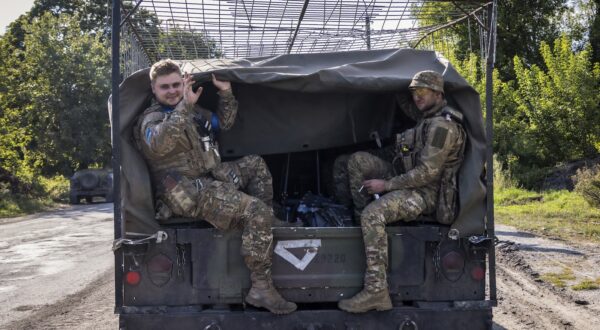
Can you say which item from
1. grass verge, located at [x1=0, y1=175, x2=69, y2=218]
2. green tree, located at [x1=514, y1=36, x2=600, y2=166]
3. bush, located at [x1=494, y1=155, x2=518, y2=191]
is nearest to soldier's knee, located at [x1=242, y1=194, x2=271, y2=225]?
green tree, located at [x1=514, y1=36, x2=600, y2=166]

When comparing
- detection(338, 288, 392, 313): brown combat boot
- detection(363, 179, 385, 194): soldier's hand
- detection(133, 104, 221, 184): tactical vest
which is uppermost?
detection(133, 104, 221, 184): tactical vest

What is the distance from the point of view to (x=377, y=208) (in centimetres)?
460

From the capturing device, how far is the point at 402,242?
4652 mm

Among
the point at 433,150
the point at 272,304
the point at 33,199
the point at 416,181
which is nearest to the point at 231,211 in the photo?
the point at 272,304

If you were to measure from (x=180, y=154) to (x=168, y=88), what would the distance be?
0.47 metres

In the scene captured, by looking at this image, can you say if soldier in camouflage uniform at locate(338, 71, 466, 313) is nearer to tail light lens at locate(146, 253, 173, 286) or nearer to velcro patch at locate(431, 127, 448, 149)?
velcro patch at locate(431, 127, 448, 149)

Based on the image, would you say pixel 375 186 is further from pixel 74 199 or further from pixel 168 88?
pixel 74 199

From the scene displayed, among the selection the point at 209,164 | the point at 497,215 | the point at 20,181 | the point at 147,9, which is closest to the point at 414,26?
the point at 147,9

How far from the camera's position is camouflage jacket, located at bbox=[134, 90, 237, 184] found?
4.52m

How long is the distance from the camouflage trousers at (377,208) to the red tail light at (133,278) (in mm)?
1496

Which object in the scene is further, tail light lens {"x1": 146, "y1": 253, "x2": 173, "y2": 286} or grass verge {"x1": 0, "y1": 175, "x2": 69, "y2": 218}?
grass verge {"x1": 0, "y1": 175, "x2": 69, "y2": 218}

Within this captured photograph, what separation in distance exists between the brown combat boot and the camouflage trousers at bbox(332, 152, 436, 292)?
0.12 ft

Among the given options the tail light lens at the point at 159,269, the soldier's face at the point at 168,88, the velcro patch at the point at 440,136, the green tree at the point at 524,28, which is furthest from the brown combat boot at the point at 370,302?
the green tree at the point at 524,28

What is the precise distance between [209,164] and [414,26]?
10.3 ft
